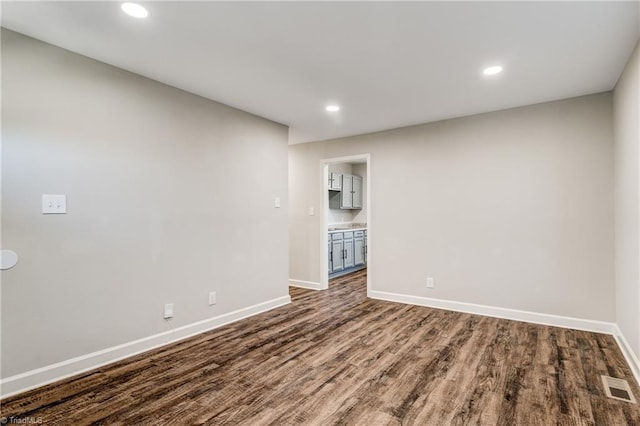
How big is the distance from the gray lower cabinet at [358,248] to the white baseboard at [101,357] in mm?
3491

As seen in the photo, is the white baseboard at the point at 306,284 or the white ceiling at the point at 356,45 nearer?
the white ceiling at the point at 356,45

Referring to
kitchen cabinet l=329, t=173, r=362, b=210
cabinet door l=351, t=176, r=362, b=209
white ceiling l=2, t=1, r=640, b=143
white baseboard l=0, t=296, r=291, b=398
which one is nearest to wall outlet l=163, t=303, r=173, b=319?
white baseboard l=0, t=296, r=291, b=398

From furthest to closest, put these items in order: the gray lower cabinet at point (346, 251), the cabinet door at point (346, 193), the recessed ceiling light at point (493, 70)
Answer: the cabinet door at point (346, 193)
the gray lower cabinet at point (346, 251)
the recessed ceiling light at point (493, 70)

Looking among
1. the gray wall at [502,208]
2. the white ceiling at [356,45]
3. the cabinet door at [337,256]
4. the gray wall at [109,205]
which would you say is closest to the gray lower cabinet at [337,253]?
the cabinet door at [337,256]

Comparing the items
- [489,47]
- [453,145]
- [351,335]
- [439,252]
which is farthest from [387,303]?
[489,47]

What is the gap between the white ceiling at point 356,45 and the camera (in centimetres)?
196

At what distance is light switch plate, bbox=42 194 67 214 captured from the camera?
232 cm

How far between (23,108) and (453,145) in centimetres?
426

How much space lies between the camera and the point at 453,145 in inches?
163

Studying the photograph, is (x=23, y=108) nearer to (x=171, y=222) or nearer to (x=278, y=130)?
(x=171, y=222)

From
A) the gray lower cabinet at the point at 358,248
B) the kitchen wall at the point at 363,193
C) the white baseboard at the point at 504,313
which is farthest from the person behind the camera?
the kitchen wall at the point at 363,193

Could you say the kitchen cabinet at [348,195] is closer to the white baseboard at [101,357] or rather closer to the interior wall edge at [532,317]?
the interior wall edge at [532,317]

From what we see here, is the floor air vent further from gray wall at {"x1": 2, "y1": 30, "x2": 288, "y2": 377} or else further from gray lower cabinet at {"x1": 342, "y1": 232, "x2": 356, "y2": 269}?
gray lower cabinet at {"x1": 342, "y1": 232, "x2": 356, "y2": 269}

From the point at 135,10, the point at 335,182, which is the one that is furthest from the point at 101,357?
the point at 335,182
